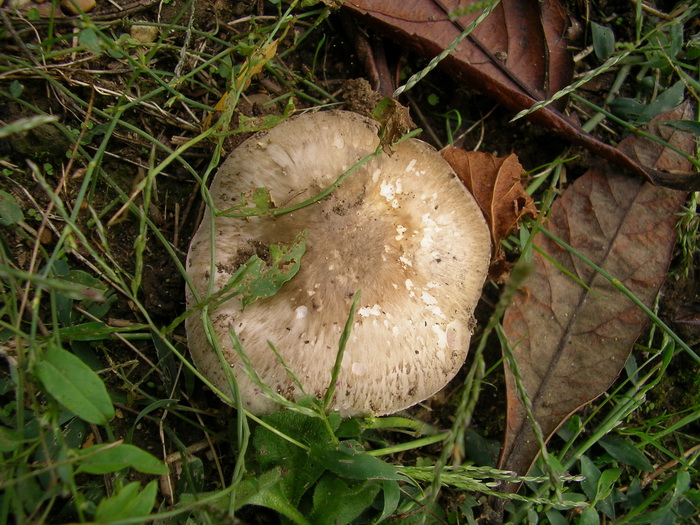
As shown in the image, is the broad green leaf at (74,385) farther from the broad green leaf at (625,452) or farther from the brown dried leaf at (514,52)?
the broad green leaf at (625,452)

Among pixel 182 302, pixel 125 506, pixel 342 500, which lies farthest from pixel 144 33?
pixel 342 500

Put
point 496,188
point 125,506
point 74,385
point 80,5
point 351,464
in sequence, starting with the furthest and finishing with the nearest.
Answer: point 496,188, point 80,5, point 351,464, point 74,385, point 125,506

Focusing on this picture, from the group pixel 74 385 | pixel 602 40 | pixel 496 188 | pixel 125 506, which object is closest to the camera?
pixel 125 506

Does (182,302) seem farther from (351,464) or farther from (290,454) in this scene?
(351,464)

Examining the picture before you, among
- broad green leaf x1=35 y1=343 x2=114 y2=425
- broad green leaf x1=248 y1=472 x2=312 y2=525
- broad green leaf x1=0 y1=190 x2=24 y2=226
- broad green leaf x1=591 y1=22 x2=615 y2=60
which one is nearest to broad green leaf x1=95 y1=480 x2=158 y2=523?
broad green leaf x1=35 y1=343 x2=114 y2=425

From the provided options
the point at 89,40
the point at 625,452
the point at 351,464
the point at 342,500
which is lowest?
the point at 625,452

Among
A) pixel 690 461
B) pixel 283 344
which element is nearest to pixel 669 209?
pixel 690 461

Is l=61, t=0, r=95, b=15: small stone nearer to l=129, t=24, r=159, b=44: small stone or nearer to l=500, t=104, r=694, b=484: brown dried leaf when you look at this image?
l=129, t=24, r=159, b=44: small stone

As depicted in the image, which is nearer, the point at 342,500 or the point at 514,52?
the point at 342,500
